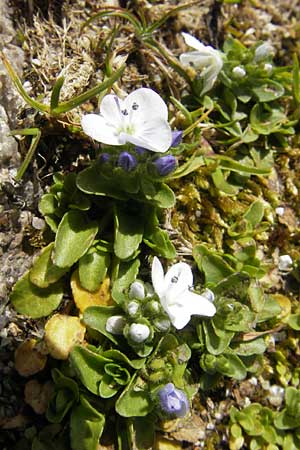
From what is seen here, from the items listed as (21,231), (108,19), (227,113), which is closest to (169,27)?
(108,19)

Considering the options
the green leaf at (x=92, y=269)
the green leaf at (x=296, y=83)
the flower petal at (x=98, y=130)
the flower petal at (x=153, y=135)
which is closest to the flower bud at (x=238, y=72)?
the green leaf at (x=296, y=83)

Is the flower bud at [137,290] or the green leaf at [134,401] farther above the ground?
the flower bud at [137,290]

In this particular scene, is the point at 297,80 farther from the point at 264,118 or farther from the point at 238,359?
the point at 238,359

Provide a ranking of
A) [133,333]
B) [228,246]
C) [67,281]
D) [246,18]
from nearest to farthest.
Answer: [133,333], [67,281], [228,246], [246,18]

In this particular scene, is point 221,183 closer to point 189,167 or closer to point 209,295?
point 189,167

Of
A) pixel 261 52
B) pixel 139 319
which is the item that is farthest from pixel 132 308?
pixel 261 52

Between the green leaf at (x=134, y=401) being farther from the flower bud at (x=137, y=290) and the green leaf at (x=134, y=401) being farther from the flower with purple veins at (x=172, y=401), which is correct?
the flower bud at (x=137, y=290)

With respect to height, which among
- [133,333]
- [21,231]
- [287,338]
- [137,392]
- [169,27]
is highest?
[169,27]
